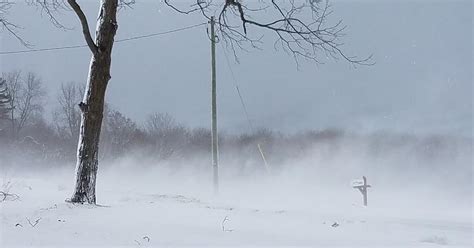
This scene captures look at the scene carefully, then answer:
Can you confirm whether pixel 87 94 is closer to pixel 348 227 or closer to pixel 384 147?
pixel 348 227

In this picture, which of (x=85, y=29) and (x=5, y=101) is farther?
(x=5, y=101)

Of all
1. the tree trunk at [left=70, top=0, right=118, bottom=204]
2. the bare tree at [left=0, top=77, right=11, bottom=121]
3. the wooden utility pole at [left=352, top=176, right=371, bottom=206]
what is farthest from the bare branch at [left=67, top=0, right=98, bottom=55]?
the bare tree at [left=0, top=77, right=11, bottom=121]

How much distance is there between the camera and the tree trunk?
8.73m

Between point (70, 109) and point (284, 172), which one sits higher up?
point (70, 109)

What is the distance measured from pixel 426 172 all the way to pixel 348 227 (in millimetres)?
42342

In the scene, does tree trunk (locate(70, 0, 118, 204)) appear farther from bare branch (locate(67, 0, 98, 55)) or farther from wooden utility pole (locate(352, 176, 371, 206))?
wooden utility pole (locate(352, 176, 371, 206))

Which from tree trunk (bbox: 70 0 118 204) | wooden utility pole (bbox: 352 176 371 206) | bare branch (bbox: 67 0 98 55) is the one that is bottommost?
wooden utility pole (bbox: 352 176 371 206)

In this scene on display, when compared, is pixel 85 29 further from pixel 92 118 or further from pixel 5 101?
pixel 5 101

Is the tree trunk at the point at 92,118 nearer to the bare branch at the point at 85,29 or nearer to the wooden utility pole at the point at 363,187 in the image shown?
the bare branch at the point at 85,29

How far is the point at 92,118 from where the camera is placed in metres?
8.87

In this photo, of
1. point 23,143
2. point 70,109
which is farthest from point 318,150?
point 23,143

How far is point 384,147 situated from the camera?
2105 inches

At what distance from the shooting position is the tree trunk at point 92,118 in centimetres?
873

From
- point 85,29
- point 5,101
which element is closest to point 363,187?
point 85,29
